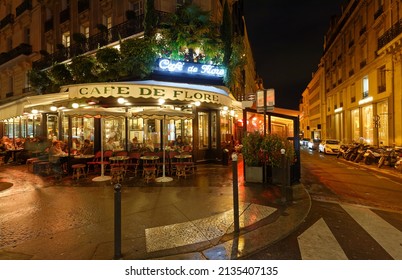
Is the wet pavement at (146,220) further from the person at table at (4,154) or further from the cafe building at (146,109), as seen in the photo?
the person at table at (4,154)

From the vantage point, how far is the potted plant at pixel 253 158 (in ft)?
27.8

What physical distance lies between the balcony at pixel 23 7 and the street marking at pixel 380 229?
29.2 meters

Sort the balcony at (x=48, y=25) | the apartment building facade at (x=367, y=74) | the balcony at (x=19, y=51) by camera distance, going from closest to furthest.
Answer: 1. the apartment building facade at (x=367, y=74)
2. the balcony at (x=48, y=25)
3. the balcony at (x=19, y=51)

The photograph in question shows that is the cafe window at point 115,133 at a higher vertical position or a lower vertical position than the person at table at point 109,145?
higher

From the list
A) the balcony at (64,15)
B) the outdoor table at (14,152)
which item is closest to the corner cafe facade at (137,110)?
the outdoor table at (14,152)

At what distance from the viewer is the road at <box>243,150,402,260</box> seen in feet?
13.1

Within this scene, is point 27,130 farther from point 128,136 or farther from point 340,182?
point 340,182

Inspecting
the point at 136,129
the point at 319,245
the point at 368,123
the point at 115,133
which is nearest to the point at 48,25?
the point at 115,133

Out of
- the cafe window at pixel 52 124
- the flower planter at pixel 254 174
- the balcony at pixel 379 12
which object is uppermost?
the balcony at pixel 379 12

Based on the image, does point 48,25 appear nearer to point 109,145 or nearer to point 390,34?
point 109,145

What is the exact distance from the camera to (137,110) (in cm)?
1259

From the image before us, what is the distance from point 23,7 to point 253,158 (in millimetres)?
27268

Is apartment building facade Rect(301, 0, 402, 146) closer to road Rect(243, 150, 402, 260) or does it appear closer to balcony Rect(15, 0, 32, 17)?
road Rect(243, 150, 402, 260)

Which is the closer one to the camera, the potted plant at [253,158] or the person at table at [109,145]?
the potted plant at [253,158]
